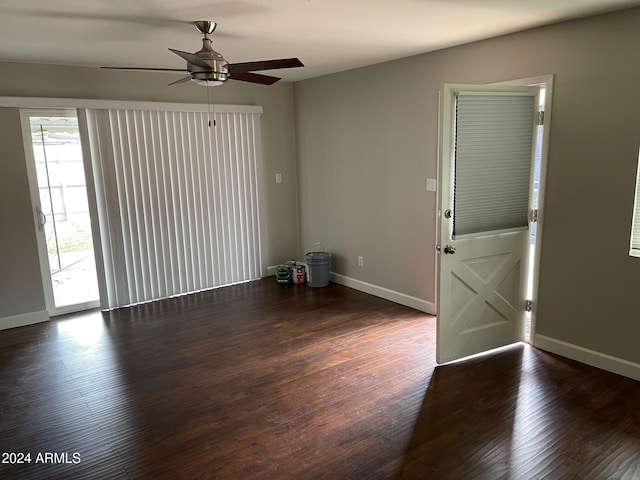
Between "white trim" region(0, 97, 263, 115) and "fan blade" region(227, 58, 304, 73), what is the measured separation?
7.41ft

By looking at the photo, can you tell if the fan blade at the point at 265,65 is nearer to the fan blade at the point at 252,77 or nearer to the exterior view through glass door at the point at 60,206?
the fan blade at the point at 252,77

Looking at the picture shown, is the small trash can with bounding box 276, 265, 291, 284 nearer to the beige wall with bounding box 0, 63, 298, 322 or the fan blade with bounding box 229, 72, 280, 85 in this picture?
the beige wall with bounding box 0, 63, 298, 322

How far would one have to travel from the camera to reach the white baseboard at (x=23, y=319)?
457cm

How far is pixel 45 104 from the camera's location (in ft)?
14.7

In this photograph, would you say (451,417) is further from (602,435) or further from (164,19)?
(164,19)

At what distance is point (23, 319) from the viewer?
4652mm

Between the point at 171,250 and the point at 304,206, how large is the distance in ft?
6.03

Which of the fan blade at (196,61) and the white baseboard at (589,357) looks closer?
the fan blade at (196,61)

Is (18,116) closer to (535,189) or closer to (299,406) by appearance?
(299,406)

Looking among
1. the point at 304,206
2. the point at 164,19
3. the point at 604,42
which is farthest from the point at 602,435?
the point at 304,206

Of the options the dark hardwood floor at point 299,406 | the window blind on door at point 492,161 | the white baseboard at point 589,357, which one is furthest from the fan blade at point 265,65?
the white baseboard at point 589,357

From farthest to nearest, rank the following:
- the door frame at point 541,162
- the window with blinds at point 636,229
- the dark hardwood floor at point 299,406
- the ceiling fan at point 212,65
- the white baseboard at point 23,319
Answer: the white baseboard at point 23,319
the door frame at point 541,162
the window with blinds at point 636,229
the ceiling fan at point 212,65
the dark hardwood floor at point 299,406

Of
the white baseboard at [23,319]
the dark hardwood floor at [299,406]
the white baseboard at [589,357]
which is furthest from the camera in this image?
the white baseboard at [23,319]

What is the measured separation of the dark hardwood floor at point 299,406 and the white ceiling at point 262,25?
2503 millimetres
